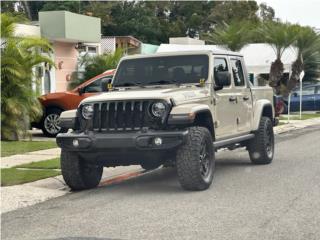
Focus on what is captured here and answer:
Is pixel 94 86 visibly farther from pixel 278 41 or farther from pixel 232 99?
pixel 278 41

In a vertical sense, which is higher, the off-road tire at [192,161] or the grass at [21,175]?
the off-road tire at [192,161]

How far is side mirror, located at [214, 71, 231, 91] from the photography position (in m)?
9.95

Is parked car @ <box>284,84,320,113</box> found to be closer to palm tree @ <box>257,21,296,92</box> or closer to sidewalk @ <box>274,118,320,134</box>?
palm tree @ <box>257,21,296,92</box>

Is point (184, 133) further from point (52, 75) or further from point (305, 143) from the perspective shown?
point (52, 75)

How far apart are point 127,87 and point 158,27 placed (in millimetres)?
48517

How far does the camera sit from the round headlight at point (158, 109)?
28.6 ft

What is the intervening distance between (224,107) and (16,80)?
275 inches

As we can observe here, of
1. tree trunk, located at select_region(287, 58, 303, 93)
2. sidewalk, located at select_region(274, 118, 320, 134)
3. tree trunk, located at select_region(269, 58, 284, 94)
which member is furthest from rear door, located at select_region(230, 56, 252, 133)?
tree trunk, located at select_region(287, 58, 303, 93)

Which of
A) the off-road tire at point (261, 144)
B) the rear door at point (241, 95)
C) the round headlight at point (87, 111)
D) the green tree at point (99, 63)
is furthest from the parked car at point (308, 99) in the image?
the round headlight at point (87, 111)

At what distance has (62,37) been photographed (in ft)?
81.0

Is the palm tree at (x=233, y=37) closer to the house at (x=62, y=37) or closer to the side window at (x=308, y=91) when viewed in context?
the side window at (x=308, y=91)

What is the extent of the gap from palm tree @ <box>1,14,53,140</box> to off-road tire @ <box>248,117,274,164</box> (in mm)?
6242

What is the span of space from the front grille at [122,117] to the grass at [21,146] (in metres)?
4.79

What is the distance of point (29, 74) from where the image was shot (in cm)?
1591
